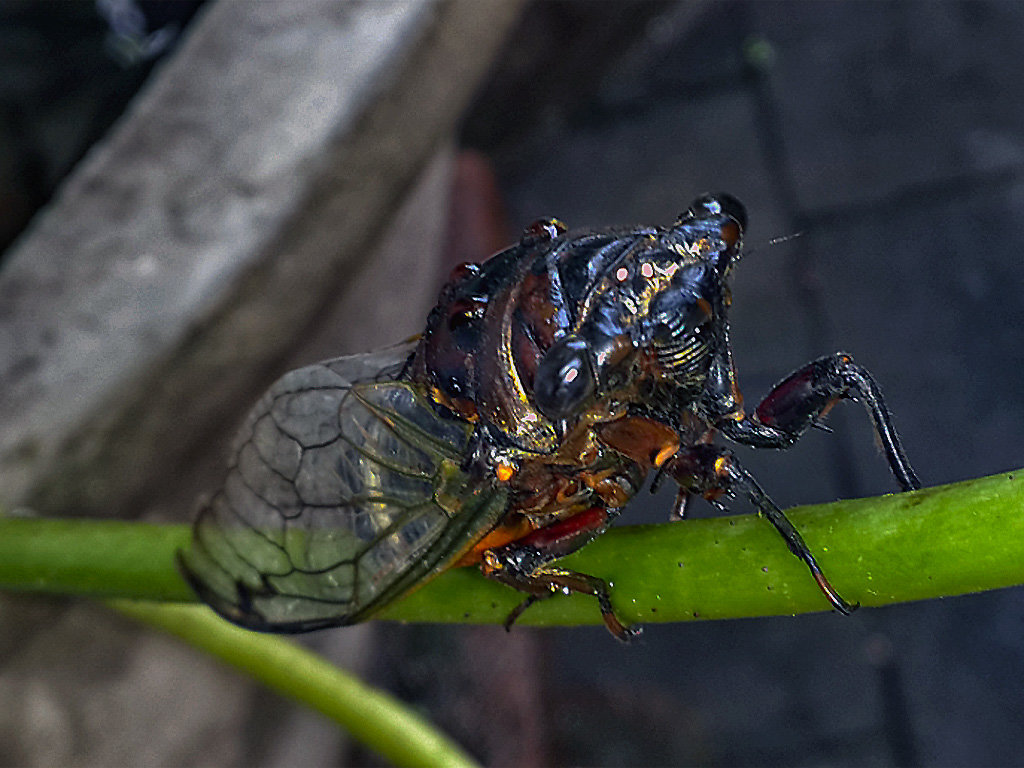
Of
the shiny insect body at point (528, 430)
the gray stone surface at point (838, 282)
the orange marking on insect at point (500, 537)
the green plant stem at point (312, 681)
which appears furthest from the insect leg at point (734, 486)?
the green plant stem at point (312, 681)

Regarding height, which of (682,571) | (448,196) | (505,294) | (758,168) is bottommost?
(758,168)

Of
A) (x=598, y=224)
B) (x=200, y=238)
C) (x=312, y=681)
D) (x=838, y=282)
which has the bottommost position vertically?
(x=838, y=282)

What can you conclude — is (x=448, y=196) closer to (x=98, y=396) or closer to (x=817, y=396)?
(x=98, y=396)

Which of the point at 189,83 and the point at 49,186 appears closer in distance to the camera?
the point at 189,83

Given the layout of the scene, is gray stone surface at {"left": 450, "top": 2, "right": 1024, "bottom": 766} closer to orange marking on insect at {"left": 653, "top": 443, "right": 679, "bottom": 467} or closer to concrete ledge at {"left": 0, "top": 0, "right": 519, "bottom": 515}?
orange marking on insect at {"left": 653, "top": 443, "right": 679, "bottom": 467}

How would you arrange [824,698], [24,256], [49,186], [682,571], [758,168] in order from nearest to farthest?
[682,571], [24,256], [824,698], [49,186], [758,168]

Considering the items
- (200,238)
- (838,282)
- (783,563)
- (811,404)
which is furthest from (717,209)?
(838,282)

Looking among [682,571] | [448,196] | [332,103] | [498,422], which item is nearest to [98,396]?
[332,103]

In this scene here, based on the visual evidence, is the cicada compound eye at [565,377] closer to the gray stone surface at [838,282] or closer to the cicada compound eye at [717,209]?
the cicada compound eye at [717,209]

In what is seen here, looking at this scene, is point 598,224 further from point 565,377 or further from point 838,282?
point 838,282
